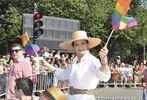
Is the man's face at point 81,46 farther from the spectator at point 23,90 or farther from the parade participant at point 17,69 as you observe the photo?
the parade participant at point 17,69

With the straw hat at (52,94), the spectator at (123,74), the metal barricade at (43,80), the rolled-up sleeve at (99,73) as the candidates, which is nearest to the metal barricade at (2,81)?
the metal barricade at (43,80)

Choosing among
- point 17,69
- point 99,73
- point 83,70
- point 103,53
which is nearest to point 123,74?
point 17,69

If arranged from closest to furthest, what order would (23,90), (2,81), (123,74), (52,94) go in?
(52,94) → (23,90) → (2,81) → (123,74)

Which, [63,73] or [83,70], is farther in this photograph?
[63,73]

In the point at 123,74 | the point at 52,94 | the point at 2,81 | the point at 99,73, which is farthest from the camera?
the point at 123,74

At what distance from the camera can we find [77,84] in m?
6.75

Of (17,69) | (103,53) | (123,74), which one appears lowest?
(123,74)

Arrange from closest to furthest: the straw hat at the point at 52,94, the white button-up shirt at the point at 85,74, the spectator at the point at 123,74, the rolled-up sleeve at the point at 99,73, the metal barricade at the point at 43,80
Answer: the straw hat at the point at 52,94 < the rolled-up sleeve at the point at 99,73 < the white button-up shirt at the point at 85,74 < the metal barricade at the point at 43,80 < the spectator at the point at 123,74

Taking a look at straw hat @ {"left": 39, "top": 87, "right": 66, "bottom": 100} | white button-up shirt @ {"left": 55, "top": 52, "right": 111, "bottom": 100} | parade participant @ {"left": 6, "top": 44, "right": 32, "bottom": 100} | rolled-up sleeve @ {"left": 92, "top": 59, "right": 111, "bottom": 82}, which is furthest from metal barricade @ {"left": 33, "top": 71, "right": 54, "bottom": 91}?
straw hat @ {"left": 39, "top": 87, "right": 66, "bottom": 100}

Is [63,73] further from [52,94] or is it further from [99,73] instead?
[52,94]

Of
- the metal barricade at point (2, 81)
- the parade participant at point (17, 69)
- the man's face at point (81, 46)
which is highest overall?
the man's face at point (81, 46)

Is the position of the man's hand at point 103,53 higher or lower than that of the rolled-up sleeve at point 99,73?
higher

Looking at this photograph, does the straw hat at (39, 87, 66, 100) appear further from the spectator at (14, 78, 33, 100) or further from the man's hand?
the man's hand

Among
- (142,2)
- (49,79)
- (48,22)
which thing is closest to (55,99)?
(49,79)
